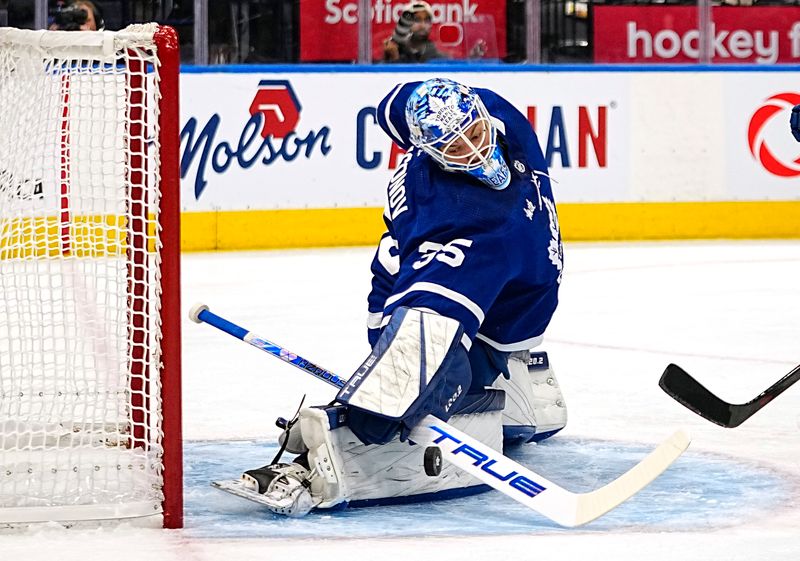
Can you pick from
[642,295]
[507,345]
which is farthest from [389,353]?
[642,295]

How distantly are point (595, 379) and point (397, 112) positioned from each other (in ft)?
4.20

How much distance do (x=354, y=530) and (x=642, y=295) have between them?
3184 mm

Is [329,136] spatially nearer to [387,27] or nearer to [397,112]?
[387,27]

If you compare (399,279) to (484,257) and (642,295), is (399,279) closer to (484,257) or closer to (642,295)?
(484,257)

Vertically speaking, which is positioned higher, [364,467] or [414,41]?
[414,41]

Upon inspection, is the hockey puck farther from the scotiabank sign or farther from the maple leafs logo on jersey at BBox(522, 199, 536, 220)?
the scotiabank sign

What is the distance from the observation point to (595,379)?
12.4 feet

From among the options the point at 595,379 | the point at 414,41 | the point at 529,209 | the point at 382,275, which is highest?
the point at 414,41

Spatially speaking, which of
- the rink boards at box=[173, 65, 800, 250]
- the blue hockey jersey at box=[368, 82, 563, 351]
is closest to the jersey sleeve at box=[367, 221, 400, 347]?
the blue hockey jersey at box=[368, 82, 563, 351]

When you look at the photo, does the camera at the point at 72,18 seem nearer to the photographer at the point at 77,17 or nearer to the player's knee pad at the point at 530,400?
the photographer at the point at 77,17

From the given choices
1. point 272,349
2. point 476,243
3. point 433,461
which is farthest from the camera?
point 272,349

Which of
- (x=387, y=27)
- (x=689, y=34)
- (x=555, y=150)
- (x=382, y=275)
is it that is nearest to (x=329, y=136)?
(x=387, y=27)

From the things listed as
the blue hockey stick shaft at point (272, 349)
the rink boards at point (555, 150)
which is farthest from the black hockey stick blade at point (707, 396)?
the rink boards at point (555, 150)

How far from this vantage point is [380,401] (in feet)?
7.70
